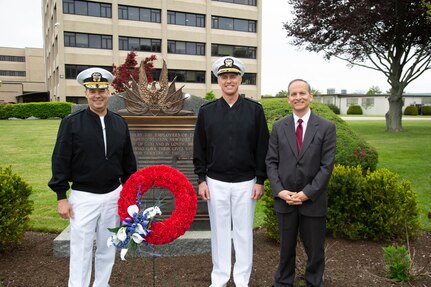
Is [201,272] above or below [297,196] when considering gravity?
below

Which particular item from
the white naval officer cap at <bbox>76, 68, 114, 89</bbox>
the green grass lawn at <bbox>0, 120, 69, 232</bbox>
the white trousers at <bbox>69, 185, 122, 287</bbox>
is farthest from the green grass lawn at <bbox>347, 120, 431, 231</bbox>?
the green grass lawn at <bbox>0, 120, 69, 232</bbox>

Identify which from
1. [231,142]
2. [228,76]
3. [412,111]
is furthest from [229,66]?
[412,111]

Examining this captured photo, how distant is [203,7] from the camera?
46156 millimetres

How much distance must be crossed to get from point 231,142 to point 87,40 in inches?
1585

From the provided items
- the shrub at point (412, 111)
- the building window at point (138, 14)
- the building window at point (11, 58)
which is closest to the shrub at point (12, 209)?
the building window at point (138, 14)

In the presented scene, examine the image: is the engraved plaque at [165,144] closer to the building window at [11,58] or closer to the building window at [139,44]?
the building window at [139,44]

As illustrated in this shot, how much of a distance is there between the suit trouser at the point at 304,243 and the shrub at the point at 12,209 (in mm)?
3102

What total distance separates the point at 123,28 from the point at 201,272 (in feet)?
135

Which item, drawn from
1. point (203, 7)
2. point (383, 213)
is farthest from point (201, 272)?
point (203, 7)

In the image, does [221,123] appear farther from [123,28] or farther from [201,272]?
[123,28]

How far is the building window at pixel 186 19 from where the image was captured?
45.2m

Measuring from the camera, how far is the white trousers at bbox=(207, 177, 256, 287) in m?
3.85

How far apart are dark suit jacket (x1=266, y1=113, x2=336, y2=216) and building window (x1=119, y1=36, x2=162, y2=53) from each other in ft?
135

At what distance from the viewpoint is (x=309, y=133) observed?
3.66m
